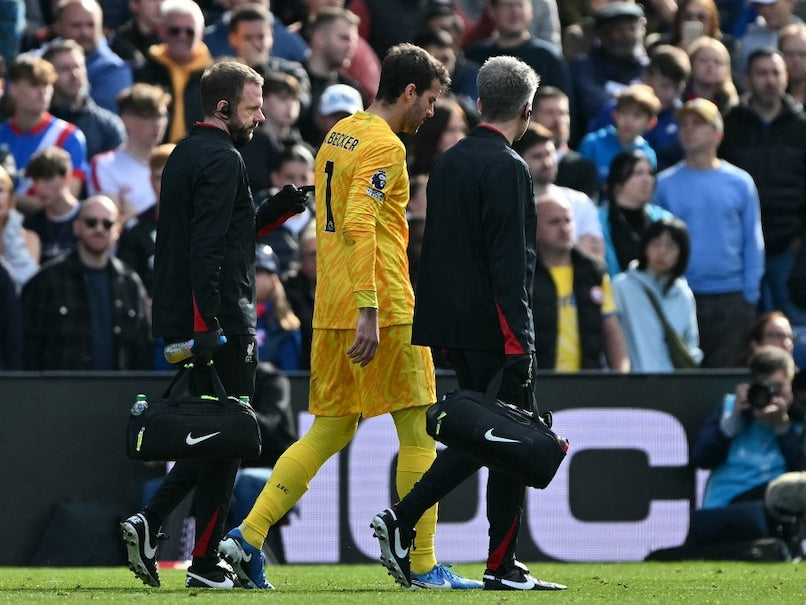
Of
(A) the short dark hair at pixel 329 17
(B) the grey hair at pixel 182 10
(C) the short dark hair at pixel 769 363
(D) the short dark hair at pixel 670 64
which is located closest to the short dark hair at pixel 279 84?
(B) the grey hair at pixel 182 10

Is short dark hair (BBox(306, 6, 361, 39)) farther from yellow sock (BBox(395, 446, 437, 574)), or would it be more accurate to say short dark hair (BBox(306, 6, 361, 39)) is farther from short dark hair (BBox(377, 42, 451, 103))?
yellow sock (BBox(395, 446, 437, 574))

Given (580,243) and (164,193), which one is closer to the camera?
(164,193)

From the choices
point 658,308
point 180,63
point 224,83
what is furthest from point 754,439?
point 180,63

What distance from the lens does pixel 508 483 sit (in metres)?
7.84

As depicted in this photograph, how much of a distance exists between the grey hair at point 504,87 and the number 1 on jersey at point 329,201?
0.71 m

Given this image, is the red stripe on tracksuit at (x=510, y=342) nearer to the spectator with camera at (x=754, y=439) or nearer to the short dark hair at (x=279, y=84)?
the spectator with camera at (x=754, y=439)

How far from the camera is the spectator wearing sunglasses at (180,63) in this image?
13648 mm

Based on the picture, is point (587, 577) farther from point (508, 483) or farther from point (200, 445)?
point (200, 445)

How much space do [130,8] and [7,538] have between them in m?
5.64

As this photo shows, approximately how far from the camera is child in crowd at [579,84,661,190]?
45.5 feet


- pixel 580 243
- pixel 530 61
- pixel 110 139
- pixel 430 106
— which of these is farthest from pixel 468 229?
pixel 530 61

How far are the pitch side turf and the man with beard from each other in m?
0.29

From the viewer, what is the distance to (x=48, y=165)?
482 inches

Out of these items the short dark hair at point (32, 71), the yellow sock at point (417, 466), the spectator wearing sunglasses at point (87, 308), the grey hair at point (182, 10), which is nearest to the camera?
the yellow sock at point (417, 466)
